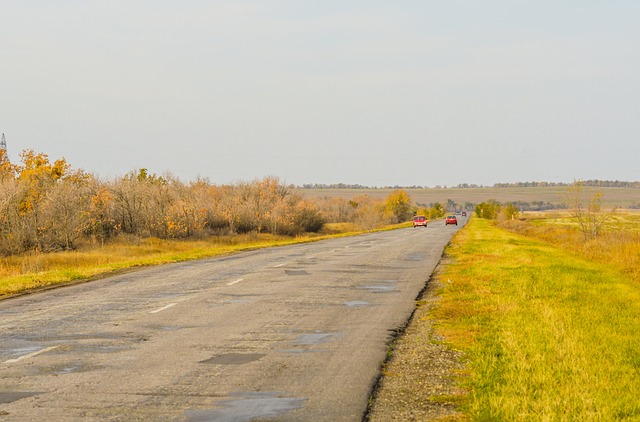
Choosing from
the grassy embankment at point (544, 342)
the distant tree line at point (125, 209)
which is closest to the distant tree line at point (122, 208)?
the distant tree line at point (125, 209)

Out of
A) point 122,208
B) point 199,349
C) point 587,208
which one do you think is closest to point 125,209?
point 122,208

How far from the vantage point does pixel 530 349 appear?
375 inches

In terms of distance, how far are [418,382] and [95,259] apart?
95.4 feet

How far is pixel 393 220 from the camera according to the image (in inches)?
6083

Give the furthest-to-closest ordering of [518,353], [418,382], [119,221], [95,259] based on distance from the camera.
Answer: [119,221] < [95,259] < [518,353] < [418,382]

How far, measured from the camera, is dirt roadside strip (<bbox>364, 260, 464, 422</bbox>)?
22.1 ft

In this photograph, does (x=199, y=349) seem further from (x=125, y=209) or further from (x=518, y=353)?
(x=125, y=209)

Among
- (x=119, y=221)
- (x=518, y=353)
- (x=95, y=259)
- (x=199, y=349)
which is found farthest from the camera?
(x=119, y=221)

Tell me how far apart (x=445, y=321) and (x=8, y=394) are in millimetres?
7651

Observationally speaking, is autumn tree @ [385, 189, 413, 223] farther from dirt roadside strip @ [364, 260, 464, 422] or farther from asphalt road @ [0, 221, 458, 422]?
dirt roadside strip @ [364, 260, 464, 422]

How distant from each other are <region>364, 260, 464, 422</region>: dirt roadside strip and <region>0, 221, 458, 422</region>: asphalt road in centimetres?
19

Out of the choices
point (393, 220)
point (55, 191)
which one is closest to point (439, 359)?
point (55, 191)

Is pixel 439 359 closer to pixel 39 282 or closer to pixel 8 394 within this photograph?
pixel 8 394

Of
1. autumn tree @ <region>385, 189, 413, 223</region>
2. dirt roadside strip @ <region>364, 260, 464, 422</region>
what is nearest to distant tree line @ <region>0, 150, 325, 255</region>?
dirt roadside strip @ <region>364, 260, 464, 422</region>
